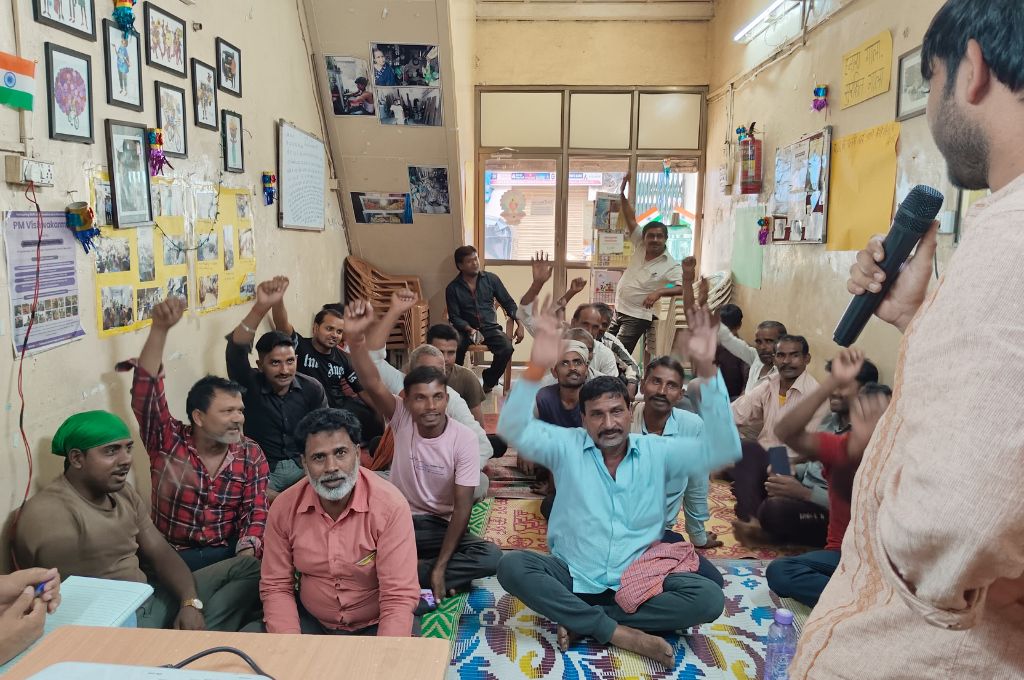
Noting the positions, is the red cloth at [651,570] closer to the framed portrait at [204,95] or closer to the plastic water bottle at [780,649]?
the plastic water bottle at [780,649]

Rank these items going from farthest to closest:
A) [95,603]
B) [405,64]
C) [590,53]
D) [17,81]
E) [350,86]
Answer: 1. [590,53]
2. [350,86]
3. [405,64]
4. [17,81]
5. [95,603]

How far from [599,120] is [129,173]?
16.9 feet

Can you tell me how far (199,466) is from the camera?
2.46 meters

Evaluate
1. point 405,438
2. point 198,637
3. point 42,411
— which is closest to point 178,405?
point 42,411

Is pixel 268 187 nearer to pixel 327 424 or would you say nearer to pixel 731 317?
pixel 327 424

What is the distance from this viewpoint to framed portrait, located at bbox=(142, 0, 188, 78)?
276 cm

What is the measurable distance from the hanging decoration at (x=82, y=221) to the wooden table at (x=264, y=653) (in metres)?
1.54

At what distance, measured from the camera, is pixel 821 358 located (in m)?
4.22

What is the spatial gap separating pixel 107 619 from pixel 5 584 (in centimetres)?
20

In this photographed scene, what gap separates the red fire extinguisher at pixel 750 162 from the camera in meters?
5.34

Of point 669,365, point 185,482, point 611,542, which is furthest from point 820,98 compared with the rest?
point 185,482

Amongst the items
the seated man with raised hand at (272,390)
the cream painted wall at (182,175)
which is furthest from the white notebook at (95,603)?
the seated man with raised hand at (272,390)

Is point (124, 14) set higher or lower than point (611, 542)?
higher

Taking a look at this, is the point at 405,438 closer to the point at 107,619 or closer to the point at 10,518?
the point at 10,518
